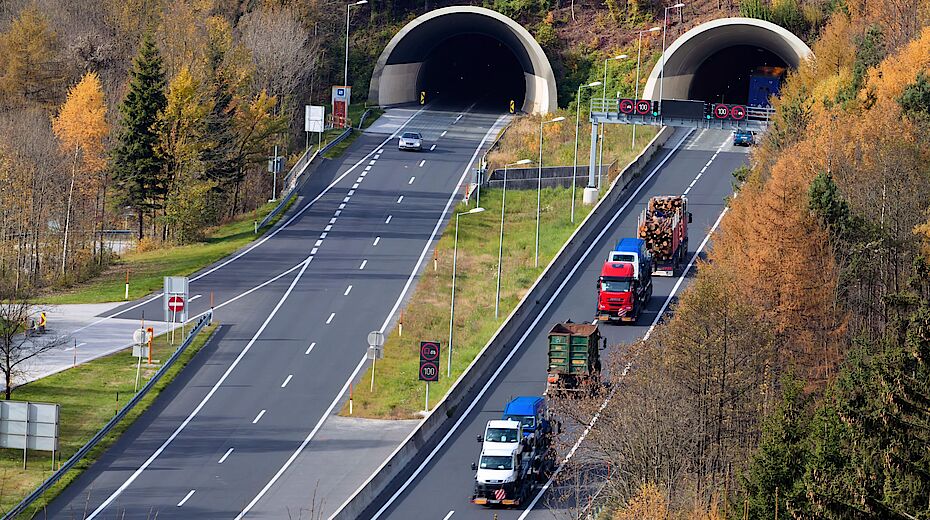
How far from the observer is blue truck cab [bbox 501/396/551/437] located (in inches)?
2101

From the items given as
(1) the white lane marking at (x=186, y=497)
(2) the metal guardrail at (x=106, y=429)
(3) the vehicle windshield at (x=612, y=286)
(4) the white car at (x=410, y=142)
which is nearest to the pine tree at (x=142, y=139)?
(4) the white car at (x=410, y=142)

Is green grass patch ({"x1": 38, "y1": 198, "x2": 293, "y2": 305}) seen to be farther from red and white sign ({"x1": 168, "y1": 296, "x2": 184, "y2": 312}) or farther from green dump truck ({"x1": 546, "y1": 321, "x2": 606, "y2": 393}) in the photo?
green dump truck ({"x1": 546, "y1": 321, "x2": 606, "y2": 393})

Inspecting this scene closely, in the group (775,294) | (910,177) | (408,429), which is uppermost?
(910,177)

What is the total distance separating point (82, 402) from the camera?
194 ft

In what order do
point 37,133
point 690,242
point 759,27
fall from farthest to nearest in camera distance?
1. point 759,27
2. point 37,133
3. point 690,242

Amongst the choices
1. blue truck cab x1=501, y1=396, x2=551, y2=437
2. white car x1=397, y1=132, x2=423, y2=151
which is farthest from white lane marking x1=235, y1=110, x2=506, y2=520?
blue truck cab x1=501, y1=396, x2=551, y2=437

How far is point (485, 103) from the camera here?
120125mm

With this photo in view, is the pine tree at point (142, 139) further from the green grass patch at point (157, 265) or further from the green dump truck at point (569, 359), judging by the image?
the green dump truck at point (569, 359)

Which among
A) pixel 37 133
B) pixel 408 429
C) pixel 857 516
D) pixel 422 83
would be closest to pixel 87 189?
pixel 37 133

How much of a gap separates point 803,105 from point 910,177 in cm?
1930

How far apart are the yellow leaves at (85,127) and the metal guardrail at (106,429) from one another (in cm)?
2669

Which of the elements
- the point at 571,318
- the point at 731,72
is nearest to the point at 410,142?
the point at 731,72

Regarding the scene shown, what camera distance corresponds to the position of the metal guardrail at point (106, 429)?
5034cm

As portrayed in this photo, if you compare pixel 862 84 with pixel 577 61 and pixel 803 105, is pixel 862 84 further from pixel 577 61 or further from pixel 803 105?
pixel 577 61
